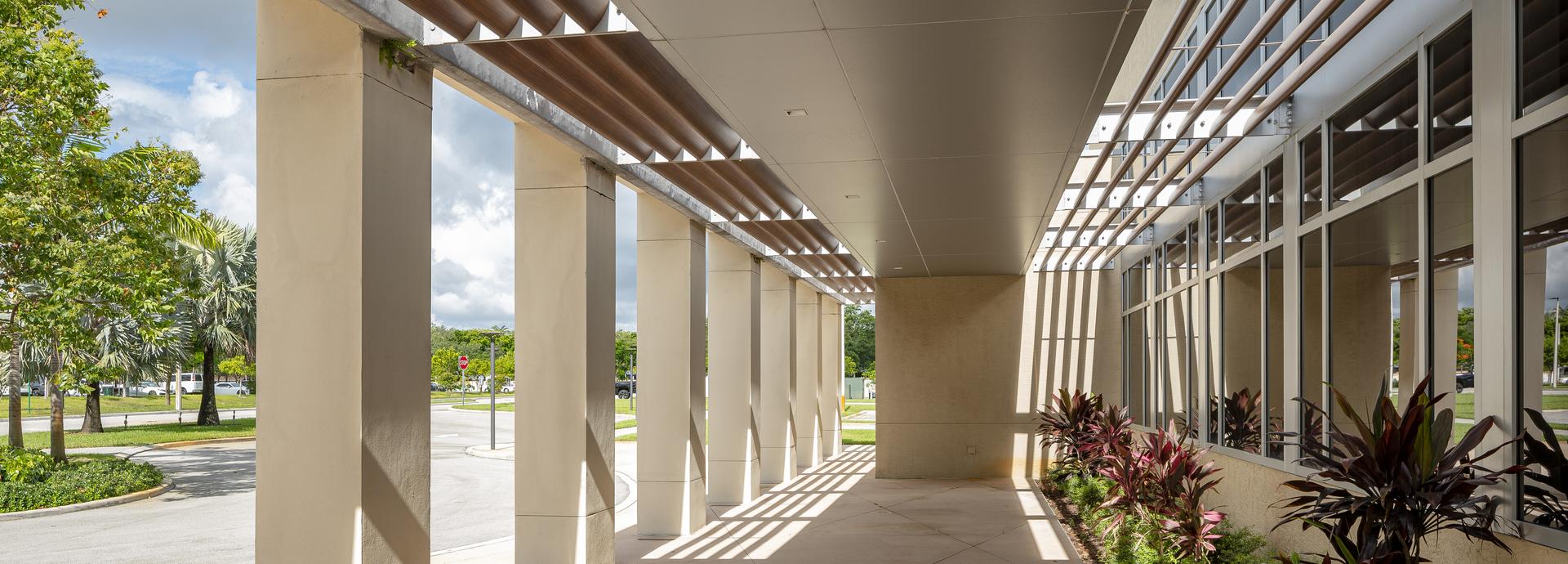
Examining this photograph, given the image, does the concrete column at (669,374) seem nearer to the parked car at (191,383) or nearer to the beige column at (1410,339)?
the beige column at (1410,339)

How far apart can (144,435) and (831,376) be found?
18553mm

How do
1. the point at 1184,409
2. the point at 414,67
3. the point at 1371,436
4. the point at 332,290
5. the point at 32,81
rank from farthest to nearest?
the point at 32,81
the point at 1184,409
the point at 414,67
the point at 332,290
the point at 1371,436

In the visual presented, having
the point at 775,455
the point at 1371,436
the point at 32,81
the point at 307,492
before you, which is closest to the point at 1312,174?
the point at 1371,436

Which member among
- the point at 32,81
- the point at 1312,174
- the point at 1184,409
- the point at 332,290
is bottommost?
the point at 1184,409

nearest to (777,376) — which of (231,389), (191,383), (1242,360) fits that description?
(1242,360)

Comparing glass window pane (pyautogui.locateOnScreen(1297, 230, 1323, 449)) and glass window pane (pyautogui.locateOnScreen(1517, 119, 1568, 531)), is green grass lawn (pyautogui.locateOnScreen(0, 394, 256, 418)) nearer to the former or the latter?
glass window pane (pyautogui.locateOnScreen(1297, 230, 1323, 449))

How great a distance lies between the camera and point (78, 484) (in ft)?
49.2

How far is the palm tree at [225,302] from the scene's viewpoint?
103ft

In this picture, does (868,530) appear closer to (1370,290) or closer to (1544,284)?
(1370,290)

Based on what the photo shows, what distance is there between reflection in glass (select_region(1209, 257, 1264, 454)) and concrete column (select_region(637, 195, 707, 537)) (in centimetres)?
508

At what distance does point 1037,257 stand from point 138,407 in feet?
147

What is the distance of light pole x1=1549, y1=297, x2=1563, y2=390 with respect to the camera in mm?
3908

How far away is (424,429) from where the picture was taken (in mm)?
5262

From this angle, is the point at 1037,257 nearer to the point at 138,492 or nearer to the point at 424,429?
the point at 424,429
